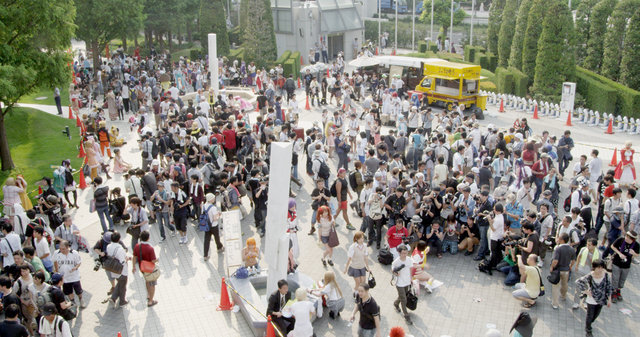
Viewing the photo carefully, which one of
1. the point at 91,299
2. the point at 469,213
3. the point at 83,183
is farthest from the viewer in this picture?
the point at 83,183

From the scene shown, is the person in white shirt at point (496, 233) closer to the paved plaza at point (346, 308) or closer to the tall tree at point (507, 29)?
the paved plaza at point (346, 308)

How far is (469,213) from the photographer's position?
12.9 m

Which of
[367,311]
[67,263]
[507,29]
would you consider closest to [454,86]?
[507,29]

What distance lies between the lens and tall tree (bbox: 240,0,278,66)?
1421 inches

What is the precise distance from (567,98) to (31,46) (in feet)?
66.9

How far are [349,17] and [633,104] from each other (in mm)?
22829

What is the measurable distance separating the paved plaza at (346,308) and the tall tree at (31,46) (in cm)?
625

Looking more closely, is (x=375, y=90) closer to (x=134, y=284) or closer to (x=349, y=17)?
(x=349, y=17)

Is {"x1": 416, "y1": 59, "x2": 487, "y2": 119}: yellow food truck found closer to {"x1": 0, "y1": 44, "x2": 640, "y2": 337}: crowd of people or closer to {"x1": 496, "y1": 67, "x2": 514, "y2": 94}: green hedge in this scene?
{"x1": 496, "y1": 67, "x2": 514, "y2": 94}: green hedge

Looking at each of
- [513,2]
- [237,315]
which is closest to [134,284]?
[237,315]

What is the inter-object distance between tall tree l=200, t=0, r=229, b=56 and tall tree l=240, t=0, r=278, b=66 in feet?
13.1

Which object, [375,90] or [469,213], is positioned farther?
[375,90]

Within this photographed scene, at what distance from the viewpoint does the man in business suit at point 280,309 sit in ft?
30.8

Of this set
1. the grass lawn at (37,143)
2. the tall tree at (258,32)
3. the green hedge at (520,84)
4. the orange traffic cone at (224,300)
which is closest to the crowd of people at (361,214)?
the orange traffic cone at (224,300)
